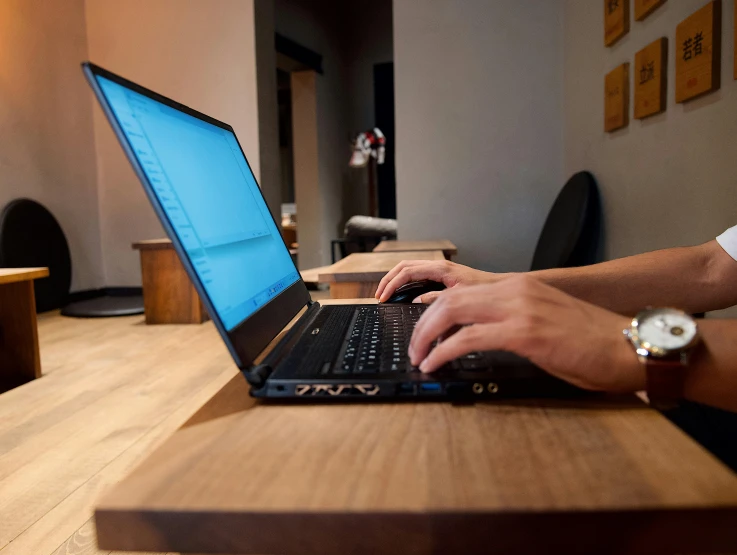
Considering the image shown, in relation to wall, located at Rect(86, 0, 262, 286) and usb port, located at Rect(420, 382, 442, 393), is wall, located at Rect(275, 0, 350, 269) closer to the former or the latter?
wall, located at Rect(86, 0, 262, 286)

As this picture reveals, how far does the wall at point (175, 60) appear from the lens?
14.2 ft

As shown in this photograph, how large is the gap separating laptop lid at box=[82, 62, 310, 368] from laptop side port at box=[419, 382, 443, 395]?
0.53 ft

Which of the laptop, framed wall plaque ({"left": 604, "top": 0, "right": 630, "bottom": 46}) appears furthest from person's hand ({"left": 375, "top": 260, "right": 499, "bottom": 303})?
framed wall plaque ({"left": 604, "top": 0, "right": 630, "bottom": 46})

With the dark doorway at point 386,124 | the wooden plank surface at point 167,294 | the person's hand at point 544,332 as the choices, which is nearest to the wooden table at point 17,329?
the wooden plank surface at point 167,294

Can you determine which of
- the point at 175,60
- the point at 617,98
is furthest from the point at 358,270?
the point at 175,60

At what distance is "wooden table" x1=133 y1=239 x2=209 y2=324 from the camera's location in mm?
3672

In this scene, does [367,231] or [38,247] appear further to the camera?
[367,231]

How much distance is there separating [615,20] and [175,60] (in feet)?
11.2

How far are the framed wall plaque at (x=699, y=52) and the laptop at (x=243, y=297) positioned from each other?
1.30 metres

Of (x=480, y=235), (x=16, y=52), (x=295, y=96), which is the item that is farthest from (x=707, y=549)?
(x=295, y=96)

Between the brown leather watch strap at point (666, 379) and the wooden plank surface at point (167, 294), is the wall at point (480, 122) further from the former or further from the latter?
the brown leather watch strap at point (666, 379)

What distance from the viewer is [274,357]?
583 mm

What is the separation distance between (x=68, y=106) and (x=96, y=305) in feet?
5.24

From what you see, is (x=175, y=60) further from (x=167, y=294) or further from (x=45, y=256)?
(x=167, y=294)
